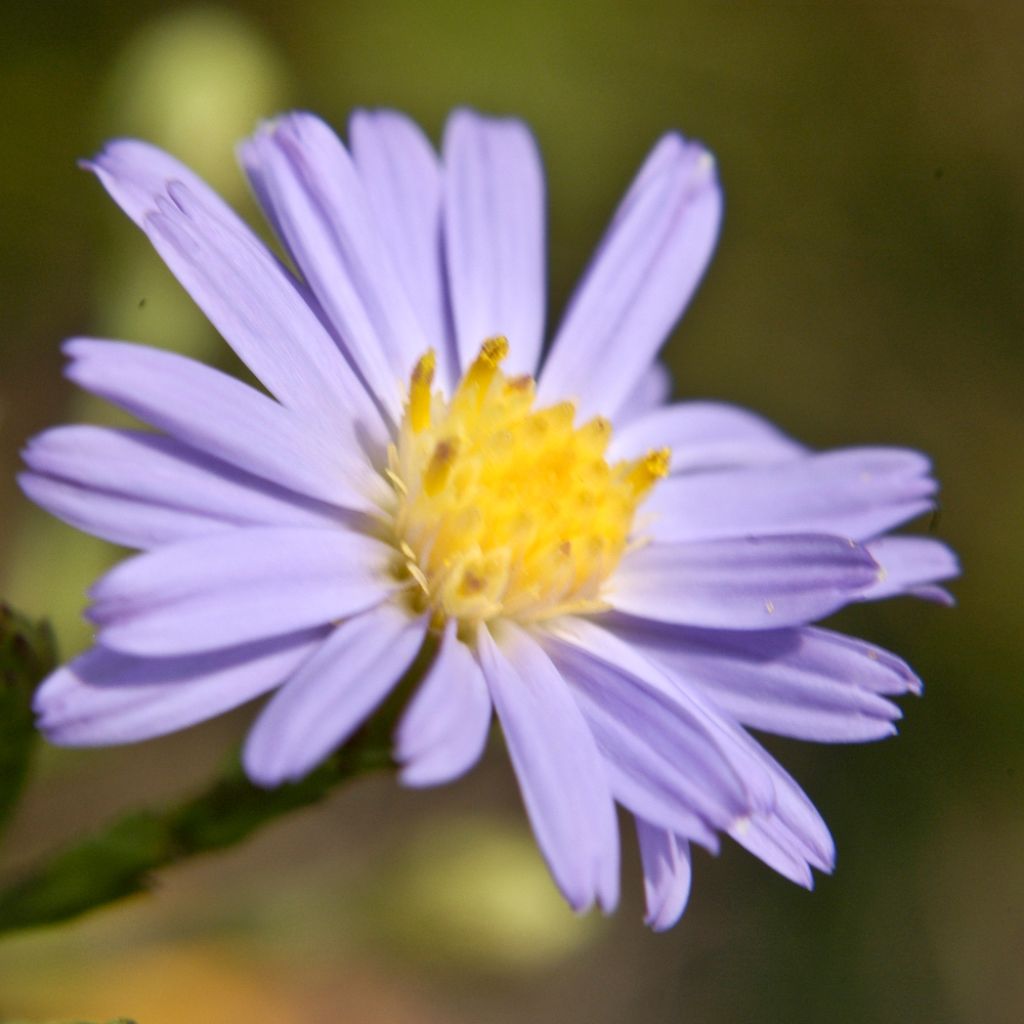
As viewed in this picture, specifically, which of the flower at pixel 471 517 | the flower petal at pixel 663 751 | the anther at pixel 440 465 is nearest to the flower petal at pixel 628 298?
the flower at pixel 471 517

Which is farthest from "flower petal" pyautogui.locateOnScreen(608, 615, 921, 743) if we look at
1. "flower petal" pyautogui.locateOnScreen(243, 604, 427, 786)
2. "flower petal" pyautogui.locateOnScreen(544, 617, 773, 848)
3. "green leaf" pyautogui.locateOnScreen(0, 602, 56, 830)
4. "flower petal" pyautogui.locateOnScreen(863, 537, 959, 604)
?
"green leaf" pyautogui.locateOnScreen(0, 602, 56, 830)

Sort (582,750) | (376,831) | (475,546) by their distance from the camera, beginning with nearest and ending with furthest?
(582,750), (475,546), (376,831)

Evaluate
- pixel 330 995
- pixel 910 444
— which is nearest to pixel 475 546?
pixel 330 995

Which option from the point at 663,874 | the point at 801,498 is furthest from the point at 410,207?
the point at 663,874

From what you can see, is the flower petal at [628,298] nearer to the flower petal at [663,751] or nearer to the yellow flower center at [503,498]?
the yellow flower center at [503,498]

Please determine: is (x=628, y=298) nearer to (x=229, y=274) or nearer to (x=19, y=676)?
(x=229, y=274)

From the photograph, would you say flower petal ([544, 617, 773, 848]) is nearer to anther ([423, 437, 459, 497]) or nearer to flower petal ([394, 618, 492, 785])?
flower petal ([394, 618, 492, 785])

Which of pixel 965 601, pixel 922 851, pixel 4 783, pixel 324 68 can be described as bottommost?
pixel 4 783

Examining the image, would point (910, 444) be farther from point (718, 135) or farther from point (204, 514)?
point (204, 514)
